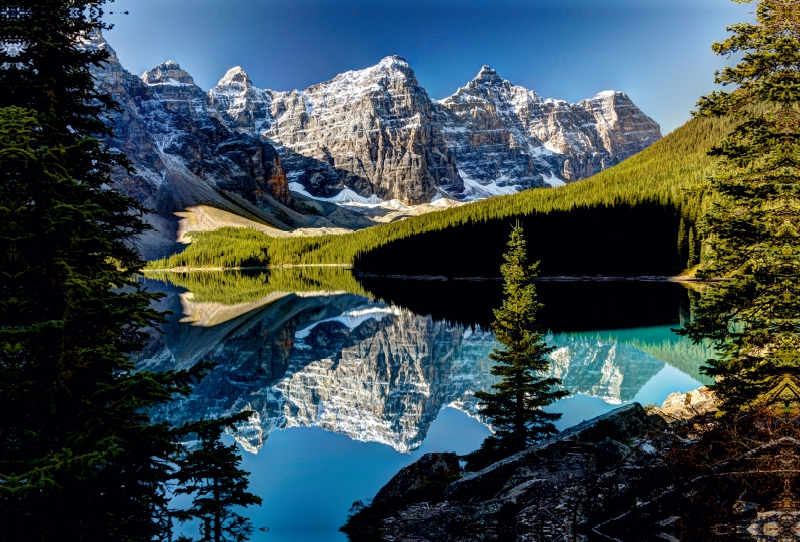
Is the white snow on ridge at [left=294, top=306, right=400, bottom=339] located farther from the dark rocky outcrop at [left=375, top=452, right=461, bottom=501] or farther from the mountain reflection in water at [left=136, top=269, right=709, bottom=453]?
the dark rocky outcrop at [left=375, top=452, right=461, bottom=501]

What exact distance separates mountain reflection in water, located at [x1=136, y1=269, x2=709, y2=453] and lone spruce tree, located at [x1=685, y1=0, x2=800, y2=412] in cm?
1216

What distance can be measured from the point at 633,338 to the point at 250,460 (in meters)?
34.3

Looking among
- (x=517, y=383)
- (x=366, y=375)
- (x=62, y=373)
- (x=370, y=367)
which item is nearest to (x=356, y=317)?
(x=370, y=367)

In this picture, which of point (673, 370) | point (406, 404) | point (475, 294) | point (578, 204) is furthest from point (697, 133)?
point (406, 404)

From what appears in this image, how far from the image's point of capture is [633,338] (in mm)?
42125

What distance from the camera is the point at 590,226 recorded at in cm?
9600

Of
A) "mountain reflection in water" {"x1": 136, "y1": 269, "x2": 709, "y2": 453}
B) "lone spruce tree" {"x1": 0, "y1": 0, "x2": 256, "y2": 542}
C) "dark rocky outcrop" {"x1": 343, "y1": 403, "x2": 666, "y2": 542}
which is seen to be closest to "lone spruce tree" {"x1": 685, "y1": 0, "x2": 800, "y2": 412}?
"dark rocky outcrop" {"x1": 343, "y1": 403, "x2": 666, "y2": 542}

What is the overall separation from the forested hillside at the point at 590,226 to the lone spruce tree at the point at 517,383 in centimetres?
6648

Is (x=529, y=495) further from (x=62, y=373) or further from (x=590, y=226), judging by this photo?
(x=590, y=226)

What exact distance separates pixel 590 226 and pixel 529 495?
93972mm

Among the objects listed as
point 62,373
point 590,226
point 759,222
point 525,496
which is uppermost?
point 590,226

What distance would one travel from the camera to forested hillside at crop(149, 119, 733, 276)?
93.6 metres

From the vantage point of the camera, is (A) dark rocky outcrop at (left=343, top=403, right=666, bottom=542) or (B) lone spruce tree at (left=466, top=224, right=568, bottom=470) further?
(B) lone spruce tree at (left=466, top=224, right=568, bottom=470)

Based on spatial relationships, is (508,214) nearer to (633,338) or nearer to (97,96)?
(633,338)
